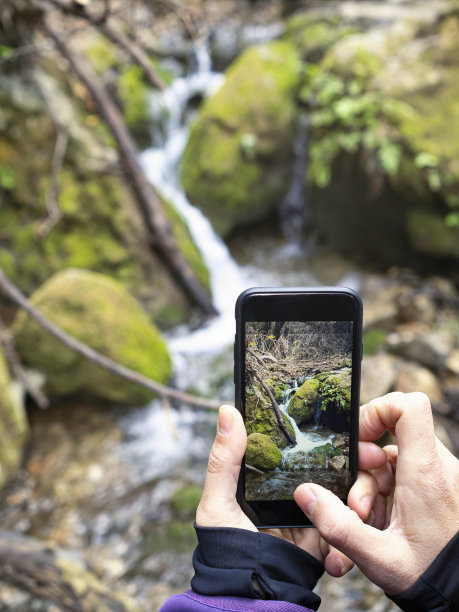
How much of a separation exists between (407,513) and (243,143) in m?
6.92

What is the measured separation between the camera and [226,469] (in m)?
1.25

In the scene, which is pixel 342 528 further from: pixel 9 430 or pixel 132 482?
pixel 9 430

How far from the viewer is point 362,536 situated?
1.17 m

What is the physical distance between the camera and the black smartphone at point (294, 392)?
4.22ft

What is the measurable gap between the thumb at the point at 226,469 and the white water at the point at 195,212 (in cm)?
412

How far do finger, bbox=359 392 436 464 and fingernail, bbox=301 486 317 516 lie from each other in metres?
0.29

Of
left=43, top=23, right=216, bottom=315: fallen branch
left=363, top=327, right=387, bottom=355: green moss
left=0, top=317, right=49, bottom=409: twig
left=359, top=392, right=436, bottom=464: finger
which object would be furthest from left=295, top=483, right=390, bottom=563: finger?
left=43, top=23, right=216, bottom=315: fallen branch

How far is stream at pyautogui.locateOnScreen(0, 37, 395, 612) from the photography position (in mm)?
3051

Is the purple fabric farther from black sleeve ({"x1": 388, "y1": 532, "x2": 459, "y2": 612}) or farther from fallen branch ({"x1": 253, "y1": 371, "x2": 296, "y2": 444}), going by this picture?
fallen branch ({"x1": 253, "y1": 371, "x2": 296, "y2": 444})

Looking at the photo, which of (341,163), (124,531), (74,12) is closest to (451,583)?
(124,531)

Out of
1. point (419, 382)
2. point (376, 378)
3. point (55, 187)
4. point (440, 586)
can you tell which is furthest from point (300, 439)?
point (55, 187)

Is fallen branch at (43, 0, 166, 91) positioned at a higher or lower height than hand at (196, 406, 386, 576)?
higher

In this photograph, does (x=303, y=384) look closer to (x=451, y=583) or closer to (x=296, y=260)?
(x=451, y=583)

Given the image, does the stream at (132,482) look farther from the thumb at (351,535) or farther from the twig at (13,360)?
the thumb at (351,535)
